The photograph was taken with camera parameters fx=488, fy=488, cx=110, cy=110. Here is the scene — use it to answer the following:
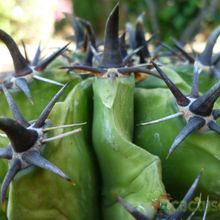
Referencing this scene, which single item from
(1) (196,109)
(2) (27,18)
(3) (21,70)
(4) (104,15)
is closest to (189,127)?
(1) (196,109)

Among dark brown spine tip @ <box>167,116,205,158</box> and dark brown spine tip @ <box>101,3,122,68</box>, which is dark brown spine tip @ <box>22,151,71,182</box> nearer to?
dark brown spine tip @ <box>167,116,205,158</box>

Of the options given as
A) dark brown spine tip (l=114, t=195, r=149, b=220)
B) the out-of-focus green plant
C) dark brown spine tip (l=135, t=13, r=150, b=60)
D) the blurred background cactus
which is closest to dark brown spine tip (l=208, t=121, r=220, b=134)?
dark brown spine tip (l=114, t=195, r=149, b=220)

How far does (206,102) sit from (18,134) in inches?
17.5

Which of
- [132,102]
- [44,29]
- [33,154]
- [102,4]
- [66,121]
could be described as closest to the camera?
[33,154]

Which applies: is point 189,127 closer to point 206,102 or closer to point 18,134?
point 206,102

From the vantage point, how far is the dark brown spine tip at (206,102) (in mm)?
1124

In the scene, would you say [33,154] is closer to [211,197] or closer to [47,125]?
[47,125]

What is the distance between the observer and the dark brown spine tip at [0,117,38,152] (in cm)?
97

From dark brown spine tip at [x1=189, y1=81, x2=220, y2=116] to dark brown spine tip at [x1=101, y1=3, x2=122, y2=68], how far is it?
25 centimetres

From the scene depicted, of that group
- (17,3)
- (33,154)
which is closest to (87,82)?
(33,154)

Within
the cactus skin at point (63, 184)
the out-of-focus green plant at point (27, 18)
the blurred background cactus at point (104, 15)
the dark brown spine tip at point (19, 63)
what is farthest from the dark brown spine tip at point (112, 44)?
the out-of-focus green plant at point (27, 18)

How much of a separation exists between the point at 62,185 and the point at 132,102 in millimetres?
316

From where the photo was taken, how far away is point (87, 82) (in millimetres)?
1333

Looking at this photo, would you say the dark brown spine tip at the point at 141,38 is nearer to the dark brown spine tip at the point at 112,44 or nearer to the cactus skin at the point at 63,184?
the dark brown spine tip at the point at 112,44
